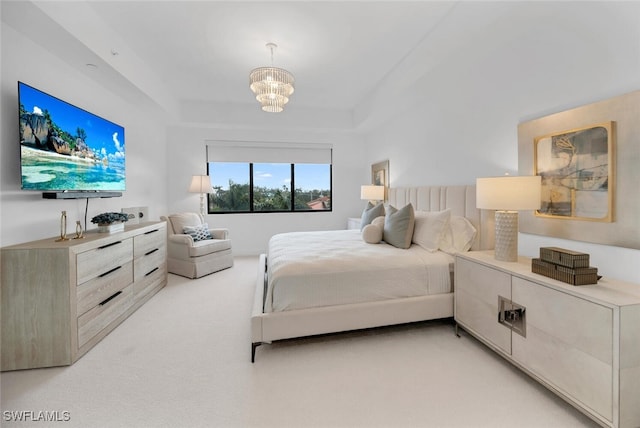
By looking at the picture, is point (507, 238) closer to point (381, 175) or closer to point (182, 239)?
point (381, 175)

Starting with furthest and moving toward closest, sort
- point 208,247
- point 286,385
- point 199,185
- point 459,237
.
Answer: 1. point 199,185
2. point 208,247
3. point 459,237
4. point 286,385

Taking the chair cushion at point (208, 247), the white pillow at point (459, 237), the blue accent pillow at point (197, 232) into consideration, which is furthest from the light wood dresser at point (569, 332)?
the blue accent pillow at point (197, 232)

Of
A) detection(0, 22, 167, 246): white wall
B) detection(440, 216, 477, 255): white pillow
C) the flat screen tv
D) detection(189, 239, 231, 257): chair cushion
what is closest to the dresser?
detection(0, 22, 167, 246): white wall

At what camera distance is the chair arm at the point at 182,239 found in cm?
382

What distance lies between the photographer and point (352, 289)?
2.14m

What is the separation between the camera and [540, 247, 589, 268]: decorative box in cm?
145

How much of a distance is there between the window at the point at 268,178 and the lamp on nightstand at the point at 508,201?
386 cm

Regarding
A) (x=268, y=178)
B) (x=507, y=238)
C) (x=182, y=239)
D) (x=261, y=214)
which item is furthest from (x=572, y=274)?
(x=268, y=178)

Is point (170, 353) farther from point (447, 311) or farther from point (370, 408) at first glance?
point (447, 311)

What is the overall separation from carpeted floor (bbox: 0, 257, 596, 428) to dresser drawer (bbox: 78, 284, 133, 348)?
12cm

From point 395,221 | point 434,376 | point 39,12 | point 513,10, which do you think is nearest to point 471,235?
point 395,221

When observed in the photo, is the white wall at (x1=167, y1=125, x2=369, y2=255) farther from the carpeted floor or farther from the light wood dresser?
the light wood dresser

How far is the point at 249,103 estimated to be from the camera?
4797 millimetres

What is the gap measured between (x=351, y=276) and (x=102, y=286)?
204 cm
